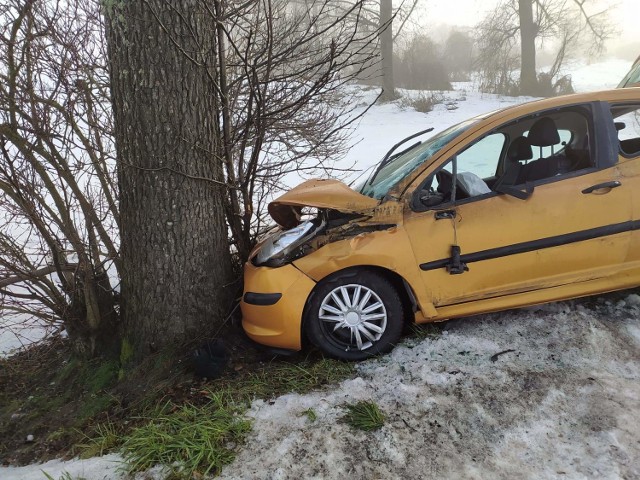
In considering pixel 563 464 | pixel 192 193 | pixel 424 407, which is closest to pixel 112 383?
pixel 192 193

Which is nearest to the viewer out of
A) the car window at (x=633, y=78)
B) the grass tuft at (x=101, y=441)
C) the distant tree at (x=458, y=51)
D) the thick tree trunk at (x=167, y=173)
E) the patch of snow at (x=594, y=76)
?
the grass tuft at (x=101, y=441)

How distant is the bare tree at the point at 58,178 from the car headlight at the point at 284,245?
1.39m

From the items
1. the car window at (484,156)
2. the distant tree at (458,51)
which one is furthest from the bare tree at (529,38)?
the car window at (484,156)

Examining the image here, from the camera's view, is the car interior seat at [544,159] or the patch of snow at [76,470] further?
the car interior seat at [544,159]

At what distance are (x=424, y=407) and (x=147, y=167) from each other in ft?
8.45

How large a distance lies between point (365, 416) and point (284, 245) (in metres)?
1.41

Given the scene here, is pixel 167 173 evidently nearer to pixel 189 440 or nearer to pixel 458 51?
pixel 189 440

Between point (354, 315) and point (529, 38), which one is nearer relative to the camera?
point (354, 315)

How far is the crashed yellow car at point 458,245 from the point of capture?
129 inches

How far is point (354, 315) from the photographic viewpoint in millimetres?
3336

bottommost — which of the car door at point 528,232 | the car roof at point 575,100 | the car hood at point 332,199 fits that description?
the car door at point 528,232

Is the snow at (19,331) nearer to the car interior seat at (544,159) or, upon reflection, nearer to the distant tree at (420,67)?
the car interior seat at (544,159)

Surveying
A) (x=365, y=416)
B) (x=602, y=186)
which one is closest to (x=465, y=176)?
(x=602, y=186)

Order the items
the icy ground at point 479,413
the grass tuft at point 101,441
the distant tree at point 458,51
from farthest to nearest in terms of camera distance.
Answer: the distant tree at point 458,51 → the grass tuft at point 101,441 → the icy ground at point 479,413
